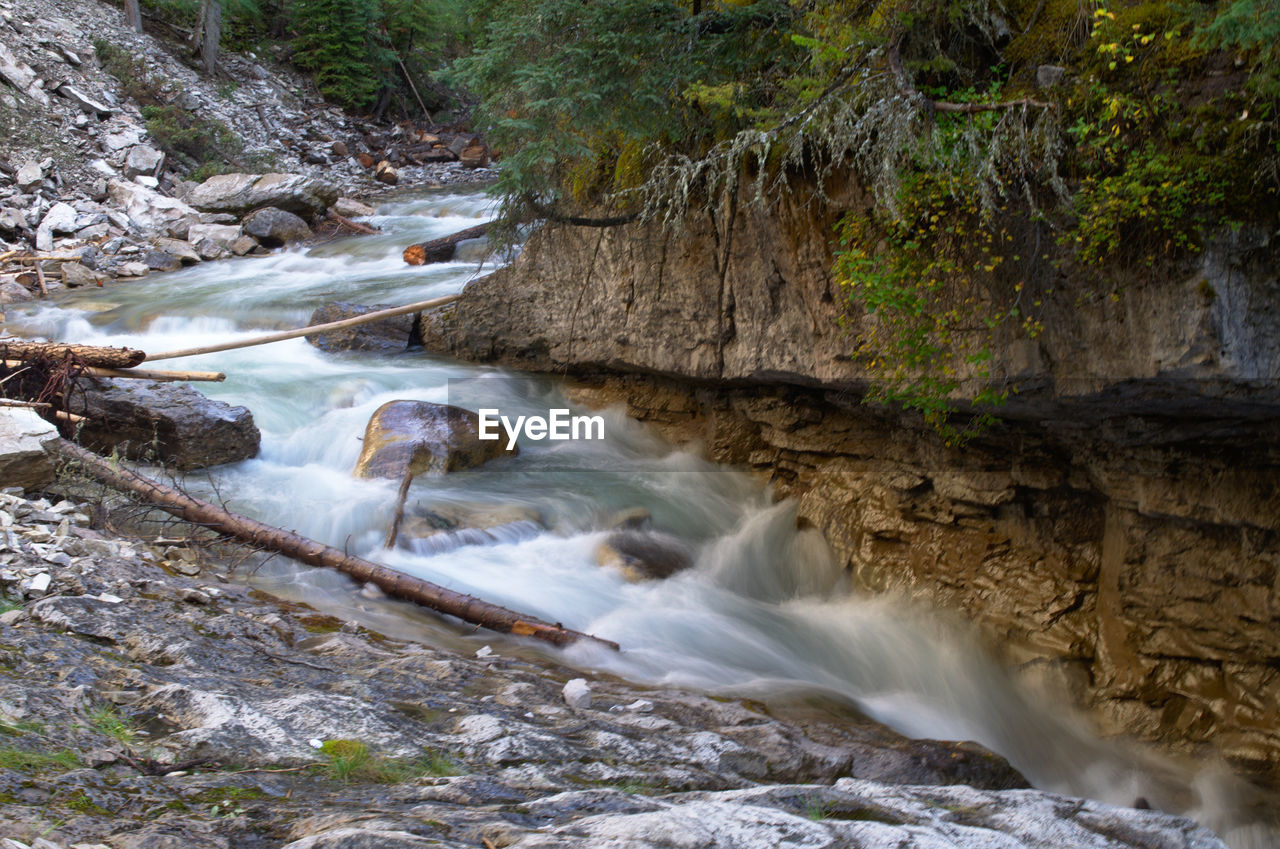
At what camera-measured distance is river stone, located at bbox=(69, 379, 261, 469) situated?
306 inches

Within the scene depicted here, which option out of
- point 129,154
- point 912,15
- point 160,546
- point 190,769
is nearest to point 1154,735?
point 912,15

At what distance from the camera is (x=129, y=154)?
18.6 meters

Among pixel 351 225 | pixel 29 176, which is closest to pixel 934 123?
pixel 351 225

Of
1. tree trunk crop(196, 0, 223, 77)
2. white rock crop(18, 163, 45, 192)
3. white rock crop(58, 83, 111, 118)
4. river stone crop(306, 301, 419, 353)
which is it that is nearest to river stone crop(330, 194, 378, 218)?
white rock crop(18, 163, 45, 192)

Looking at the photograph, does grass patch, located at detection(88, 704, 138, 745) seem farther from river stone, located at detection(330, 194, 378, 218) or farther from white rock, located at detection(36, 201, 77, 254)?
river stone, located at detection(330, 194, 378, 218)

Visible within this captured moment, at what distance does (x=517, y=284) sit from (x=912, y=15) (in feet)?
17.4

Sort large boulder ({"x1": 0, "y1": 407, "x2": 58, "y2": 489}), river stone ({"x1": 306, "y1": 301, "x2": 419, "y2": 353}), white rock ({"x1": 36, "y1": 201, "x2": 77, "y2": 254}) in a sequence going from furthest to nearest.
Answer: white rock ({"x1": 36, "y1": 201, "x2": 77, "y2": 254}), river stone ({"x1": 306, "y1": 301, "x2": 419, "y2": 353}), large boulder ({"x1": 0, "y1": 407, "x2": 58, "y2": 489})

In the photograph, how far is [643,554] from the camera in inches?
287

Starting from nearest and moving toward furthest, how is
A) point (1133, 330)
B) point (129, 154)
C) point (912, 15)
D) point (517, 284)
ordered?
1. point (1133, 330)
2. point (912, 15)
3. point (517, 284)
4. point (129, 154)

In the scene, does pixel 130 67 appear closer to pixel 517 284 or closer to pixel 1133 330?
pixel 517 284

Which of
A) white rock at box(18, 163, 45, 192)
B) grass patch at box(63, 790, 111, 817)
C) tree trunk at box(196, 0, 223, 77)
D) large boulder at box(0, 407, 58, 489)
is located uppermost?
tree trunk at box(196, 0, 223, 77)

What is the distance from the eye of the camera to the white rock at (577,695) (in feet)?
13.8

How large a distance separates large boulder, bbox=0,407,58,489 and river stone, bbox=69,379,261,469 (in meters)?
1.54

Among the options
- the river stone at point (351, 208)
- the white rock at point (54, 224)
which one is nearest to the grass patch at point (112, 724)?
the white rock at point (54, 224)
